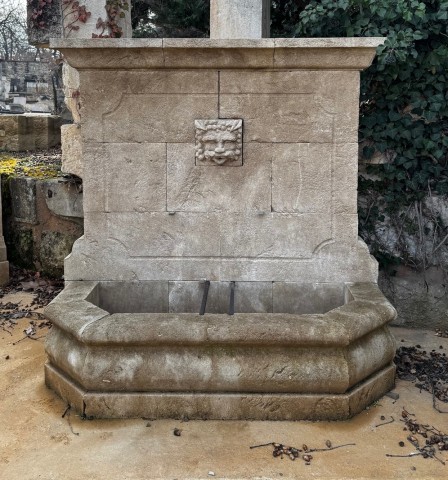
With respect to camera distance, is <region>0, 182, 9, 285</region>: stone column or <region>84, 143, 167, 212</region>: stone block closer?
<region>84, 143, 167, 212</region>: stone block

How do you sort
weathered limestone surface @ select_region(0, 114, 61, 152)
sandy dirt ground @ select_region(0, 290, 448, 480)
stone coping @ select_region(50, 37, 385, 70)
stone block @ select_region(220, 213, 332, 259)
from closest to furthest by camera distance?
sandy dirt ground @ select_region(0, 290, 448, 480) < stone coping @ select_region(50, 37, 385, 70) < stone block @ select_region(220, 213, 332, 259) < weathered limestone surface @ select_region(0, 114, 61, 152)

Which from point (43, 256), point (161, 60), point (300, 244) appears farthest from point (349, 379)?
point (43, 256)

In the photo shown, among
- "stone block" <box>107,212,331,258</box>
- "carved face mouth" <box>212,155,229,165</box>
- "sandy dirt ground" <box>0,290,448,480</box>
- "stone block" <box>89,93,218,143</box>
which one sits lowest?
"sandy dirt ground" <box>0,290,448,480</box>

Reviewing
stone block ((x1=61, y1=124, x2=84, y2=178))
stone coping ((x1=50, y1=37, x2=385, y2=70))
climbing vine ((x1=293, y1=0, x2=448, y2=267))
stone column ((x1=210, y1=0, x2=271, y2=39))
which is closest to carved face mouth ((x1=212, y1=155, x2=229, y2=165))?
stone coping ((x1=50, y1=37, x2=385, y2=70))

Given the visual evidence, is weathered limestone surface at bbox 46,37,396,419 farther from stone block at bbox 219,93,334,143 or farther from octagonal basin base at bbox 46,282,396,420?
octagonal basin base at bbox 46,282,396,420

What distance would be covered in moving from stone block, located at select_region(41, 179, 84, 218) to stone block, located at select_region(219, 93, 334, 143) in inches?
71.5

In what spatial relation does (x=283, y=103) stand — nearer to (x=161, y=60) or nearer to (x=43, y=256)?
(x=161, y=60)

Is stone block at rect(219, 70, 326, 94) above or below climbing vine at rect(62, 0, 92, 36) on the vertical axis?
below

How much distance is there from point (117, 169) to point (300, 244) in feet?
3.81

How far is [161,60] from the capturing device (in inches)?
119

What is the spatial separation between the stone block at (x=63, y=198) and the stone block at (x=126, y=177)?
1293 mm

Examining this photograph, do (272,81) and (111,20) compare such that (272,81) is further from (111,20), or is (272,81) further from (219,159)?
(111,20)

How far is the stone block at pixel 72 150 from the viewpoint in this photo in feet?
14.5

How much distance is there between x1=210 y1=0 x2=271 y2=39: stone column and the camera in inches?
135
